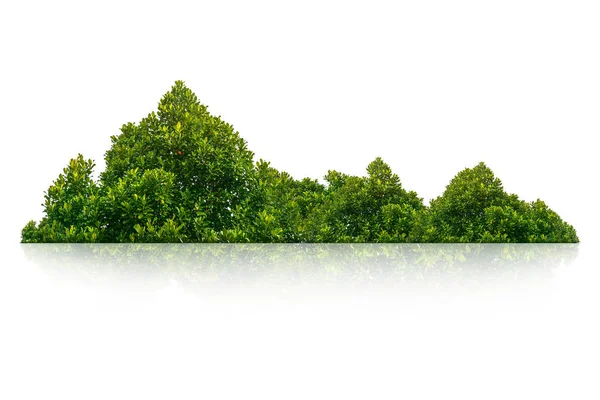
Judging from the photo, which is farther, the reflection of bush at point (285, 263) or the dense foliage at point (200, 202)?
the dense foliage at point (200, 202)

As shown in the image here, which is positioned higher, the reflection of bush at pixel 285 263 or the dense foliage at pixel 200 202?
the dense foliage at pixel 200 202

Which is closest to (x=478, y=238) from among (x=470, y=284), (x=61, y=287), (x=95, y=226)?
(x=470, y=284)

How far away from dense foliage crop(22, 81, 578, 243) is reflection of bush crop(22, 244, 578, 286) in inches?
35.5

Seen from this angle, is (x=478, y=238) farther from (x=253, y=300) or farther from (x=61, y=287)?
(x=61, y=287)

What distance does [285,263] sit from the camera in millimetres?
14750

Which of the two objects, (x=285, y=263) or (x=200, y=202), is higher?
(x=200, y=202)

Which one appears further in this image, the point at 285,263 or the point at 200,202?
the point at 200,202

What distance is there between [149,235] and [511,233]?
14.7 meters

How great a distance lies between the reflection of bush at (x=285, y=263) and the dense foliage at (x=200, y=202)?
2.96 ft

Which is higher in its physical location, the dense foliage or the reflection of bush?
the dense foliage

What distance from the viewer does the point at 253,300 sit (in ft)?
35.3

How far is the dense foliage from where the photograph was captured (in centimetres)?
1762

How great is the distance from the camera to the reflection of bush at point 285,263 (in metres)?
13.1

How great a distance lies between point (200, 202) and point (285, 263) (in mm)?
4947
